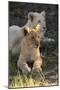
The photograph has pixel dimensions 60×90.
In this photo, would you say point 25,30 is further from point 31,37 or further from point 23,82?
point 23,82

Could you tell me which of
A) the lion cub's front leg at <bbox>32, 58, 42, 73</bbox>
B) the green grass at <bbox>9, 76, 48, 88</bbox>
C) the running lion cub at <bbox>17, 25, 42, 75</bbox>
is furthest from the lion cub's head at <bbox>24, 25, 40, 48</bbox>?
the green grass at <bbox>9, 76, 48, 88</bbox>

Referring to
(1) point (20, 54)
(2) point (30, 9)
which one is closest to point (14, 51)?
(1) point (20, 54)

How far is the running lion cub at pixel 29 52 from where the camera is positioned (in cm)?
281

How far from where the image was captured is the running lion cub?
281 cm

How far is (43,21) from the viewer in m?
2.90

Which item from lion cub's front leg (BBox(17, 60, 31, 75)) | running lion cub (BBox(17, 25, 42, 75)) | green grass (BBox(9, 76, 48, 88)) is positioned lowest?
green grass (BBox(9, 76, 48, 88))

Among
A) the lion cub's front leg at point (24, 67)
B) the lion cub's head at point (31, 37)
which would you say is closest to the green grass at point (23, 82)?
the lion cub's front leg at point (24, 67)

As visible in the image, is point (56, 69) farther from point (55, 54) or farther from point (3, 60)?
point (3, 60)

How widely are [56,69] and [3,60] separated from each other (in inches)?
25.4

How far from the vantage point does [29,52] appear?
9.26 ft

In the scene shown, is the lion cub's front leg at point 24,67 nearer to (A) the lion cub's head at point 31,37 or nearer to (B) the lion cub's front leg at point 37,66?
(B) the lion cub's front leg at point 37,66

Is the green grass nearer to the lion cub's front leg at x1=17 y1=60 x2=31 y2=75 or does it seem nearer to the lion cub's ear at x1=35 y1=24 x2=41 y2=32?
the lion cub's front leg at x1=17 y1=60 x2=31 y2=75

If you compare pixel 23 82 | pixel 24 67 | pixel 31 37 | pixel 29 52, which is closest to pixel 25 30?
pixel 31 37

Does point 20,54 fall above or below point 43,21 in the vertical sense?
below
